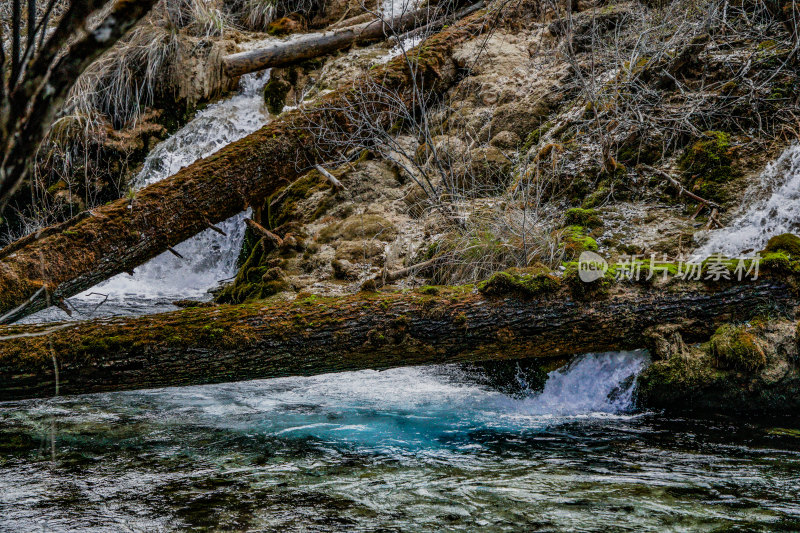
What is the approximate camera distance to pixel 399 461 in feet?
11.1

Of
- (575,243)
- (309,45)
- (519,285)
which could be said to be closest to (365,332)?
(519,285)

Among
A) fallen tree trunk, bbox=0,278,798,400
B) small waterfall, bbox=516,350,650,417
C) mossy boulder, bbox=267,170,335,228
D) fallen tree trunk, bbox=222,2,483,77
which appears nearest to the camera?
fallen tree trunk, bbox=0,278,798,400

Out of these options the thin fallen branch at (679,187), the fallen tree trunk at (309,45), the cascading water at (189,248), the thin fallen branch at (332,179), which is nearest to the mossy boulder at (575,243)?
the thin fallen branch at (679,187)

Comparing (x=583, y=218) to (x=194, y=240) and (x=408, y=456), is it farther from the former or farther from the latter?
(x=194, y=240)

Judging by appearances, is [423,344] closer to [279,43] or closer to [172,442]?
[172,442]

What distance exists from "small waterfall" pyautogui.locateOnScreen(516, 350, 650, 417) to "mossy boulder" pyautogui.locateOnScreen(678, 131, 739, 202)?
6.55 ft

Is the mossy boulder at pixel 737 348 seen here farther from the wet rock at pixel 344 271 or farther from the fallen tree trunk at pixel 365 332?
the wet rock at pixel 344 271

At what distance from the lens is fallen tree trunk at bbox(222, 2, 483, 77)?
30.3 feet

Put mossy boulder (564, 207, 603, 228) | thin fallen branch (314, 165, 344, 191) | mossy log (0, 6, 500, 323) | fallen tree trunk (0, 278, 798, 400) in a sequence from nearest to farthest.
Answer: fallen tree trunk (0, 278, 798, 400), mossy log (0, 6, 500, 323), mossy boulder (564, 207, 603, 228), thin fallen branch (314, 165, 344, 191)

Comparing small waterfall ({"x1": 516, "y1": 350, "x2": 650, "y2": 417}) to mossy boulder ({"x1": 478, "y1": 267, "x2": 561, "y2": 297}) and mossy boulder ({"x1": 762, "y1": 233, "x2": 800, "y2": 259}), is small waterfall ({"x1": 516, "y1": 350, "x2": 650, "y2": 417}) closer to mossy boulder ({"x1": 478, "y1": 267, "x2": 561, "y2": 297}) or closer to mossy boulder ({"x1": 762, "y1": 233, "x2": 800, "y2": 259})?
mossy boulder ({"x1": 478, "y1": 267, "x2": 561, "y2": 297})

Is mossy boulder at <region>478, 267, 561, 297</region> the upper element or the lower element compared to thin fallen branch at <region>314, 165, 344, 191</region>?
lower

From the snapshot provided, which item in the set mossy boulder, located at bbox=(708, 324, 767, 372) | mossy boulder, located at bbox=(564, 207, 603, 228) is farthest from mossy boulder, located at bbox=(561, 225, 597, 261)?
mossy boulder, located at bbox=(708, 324, 767, 372)

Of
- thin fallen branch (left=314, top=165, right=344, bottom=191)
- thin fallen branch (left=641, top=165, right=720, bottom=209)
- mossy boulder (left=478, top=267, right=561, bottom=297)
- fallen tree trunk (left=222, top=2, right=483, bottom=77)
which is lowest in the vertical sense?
mossy boulder (left=478, top=267, right=561, bottom=297)

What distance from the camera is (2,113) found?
1442 millimetres
